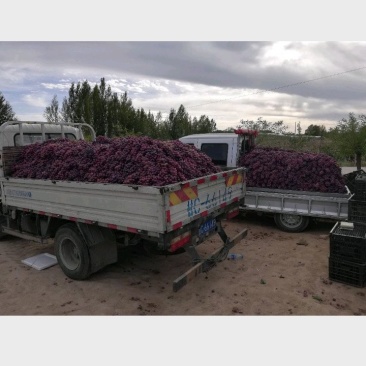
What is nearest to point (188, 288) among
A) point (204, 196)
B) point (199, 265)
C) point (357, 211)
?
point (199, 265)

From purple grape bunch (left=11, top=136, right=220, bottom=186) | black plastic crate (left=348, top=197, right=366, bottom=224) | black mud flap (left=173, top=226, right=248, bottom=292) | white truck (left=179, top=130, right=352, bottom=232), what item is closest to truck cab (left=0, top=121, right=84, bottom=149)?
purple grape bunch (left=11, top=136, right=220, bottom=186)

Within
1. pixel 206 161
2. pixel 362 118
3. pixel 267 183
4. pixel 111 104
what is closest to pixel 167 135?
pixel 111 104

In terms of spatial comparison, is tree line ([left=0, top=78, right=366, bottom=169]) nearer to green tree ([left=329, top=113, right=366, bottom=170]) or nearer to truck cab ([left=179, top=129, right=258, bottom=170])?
green tree ([left=329, top=113, right=366, bottom=170])

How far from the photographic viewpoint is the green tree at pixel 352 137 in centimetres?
1348

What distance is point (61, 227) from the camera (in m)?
4.96

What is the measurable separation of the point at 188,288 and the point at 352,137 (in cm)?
1200

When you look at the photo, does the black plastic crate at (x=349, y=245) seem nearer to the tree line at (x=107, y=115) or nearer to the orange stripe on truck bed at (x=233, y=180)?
the orange stripe on truck bed at (x=233, y=180)

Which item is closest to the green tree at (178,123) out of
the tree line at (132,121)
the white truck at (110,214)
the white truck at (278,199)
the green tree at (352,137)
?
the tree line at (132,121)

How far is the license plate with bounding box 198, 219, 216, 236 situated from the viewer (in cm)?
444

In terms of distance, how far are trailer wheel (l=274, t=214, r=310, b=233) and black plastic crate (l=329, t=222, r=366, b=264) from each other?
7.20 ft

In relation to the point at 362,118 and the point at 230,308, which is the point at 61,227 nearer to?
the point at 230,308

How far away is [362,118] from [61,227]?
43.6 ft

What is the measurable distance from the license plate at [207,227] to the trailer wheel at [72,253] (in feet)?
5.42

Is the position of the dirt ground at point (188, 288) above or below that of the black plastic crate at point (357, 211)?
below
